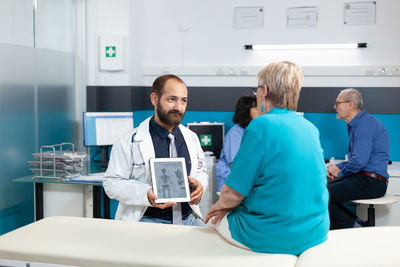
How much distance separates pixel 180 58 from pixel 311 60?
1.43 m

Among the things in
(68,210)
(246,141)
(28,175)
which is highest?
(246,141)

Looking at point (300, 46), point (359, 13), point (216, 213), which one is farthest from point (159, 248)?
point (359, 13)

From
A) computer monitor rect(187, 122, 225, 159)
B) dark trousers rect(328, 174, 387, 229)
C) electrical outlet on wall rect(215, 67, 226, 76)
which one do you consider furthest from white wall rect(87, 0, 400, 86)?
dark trousers rect(328, 174, 387, 229)

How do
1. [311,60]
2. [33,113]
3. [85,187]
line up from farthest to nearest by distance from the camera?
[311,60] → [33,113] → [85,187]

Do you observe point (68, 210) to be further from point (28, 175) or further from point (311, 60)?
point (311, 60)

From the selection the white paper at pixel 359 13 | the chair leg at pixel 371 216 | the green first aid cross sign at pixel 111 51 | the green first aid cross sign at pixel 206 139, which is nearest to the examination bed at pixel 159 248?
the chair leg at pixel 371 216

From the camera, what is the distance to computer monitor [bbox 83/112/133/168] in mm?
4188

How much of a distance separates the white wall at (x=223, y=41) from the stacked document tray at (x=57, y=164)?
4.56 feet

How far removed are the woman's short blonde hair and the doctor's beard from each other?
693mm

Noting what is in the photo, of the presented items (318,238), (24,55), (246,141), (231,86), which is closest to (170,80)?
(246,141)

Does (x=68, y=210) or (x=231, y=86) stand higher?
(x=231, y=86)

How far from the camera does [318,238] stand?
1791 mm

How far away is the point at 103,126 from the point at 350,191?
89.0 inches

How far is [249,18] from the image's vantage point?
5.00 m
